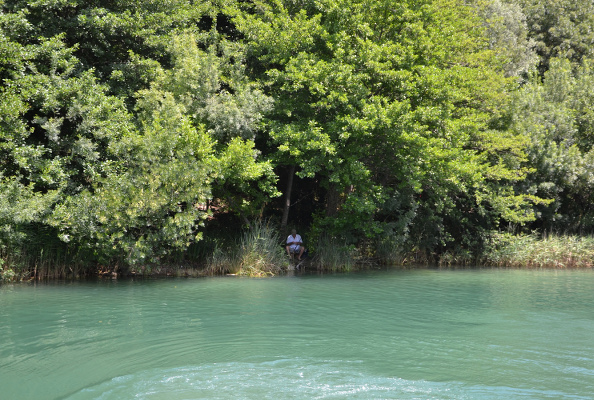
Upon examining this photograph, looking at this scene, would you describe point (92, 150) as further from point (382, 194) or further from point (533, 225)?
point (533, 225)

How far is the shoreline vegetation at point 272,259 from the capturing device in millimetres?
15383

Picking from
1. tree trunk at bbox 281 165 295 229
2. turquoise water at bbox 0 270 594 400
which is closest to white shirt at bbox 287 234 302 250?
tree trunk at bbox 281 165 295 229

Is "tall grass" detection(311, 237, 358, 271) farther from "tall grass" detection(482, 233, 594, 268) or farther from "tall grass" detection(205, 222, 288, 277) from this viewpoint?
"tall grass" detection(482, 233, 594, 268)

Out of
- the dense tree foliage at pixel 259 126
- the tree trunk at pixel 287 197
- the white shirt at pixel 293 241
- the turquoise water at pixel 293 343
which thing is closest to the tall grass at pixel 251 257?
the dense tree foliage at pixel 259 126

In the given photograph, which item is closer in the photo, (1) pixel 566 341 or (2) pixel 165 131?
(1) pixel 566 341

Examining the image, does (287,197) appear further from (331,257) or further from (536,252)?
(536,252)

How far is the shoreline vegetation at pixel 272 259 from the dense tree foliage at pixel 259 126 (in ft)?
1.45

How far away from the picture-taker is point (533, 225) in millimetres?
24812

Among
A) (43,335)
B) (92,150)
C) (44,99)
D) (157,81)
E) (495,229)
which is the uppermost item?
(157,81)

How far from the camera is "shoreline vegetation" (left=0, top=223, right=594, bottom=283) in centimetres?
1538

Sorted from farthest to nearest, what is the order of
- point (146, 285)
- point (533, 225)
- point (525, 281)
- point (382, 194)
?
point (533, 225) → point (382, 194) → point (525, 281) → point (146, 285)

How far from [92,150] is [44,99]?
1858 millimetres

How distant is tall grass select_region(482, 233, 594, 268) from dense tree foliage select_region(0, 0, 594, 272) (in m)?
0.82

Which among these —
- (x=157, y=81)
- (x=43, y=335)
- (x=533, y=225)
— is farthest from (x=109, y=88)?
(x=533, y=225)
